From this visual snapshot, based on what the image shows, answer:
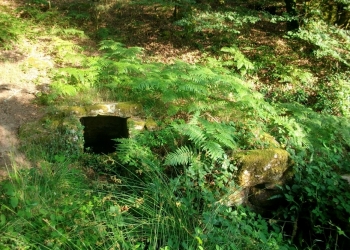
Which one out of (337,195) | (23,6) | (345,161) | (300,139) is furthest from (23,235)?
(23,6)

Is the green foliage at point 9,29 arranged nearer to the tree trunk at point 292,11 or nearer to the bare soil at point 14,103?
the bare soil at point 14,103

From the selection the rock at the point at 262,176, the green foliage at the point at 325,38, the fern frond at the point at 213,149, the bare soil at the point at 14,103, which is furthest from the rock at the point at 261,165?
the green foliage at the point at 325,38

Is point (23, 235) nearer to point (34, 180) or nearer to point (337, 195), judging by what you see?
point (34, 180)

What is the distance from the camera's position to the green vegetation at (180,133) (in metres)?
2.79

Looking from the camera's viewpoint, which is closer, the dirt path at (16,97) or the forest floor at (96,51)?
the dirt path at (16,97)

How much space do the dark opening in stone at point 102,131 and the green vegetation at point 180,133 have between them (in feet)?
1.25

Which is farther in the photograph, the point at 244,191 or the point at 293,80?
the point at 293,80

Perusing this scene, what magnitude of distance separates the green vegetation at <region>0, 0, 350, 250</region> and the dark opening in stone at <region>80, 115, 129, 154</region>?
A: 38 cm

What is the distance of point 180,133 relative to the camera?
423 centimetres

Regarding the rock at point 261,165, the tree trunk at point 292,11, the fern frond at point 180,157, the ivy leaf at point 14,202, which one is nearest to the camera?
the ivy leaf at point 14,202

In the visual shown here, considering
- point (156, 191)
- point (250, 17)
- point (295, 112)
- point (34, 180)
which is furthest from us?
point (250, 17)

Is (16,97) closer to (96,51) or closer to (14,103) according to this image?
(14,103)

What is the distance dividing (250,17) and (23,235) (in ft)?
22.0

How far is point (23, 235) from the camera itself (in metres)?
2.45
